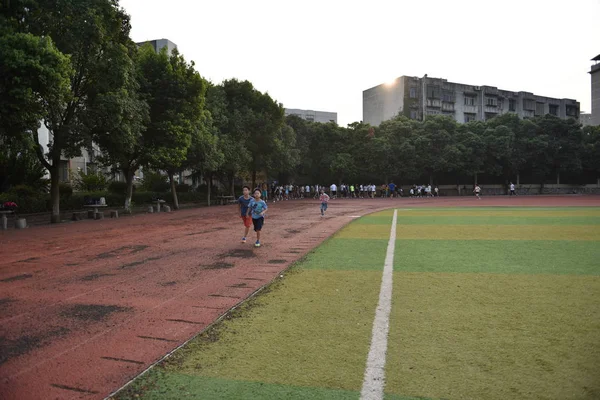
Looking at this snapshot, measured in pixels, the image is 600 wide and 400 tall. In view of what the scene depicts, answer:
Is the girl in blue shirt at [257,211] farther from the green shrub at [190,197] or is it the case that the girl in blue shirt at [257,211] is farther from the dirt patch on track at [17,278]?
the green shrub at [190,197]

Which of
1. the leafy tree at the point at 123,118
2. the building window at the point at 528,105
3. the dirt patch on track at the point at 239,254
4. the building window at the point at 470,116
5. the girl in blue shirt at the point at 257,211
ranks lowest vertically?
the dirt patch on track at the point at 239,254

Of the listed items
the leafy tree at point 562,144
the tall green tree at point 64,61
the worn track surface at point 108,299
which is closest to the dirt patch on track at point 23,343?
the worn track surface at point 108,299

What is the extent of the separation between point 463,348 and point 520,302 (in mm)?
2052

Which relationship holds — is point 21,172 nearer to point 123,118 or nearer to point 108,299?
point 123,118

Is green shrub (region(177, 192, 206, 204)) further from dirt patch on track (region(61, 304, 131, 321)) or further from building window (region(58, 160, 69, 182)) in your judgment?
dirt patch on track (region(61, 304, 131, 321))

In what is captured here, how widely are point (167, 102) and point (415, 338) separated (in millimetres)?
21627

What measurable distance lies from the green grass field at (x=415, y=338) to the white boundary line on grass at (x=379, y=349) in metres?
0.06

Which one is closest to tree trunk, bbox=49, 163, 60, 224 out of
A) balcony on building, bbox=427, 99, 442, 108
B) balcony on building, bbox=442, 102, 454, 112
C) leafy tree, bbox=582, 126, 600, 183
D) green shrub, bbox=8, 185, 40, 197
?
green shrub, bbox=8, 185, 40, 197

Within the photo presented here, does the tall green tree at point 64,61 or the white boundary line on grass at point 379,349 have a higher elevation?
the tall green tree at point 64,61

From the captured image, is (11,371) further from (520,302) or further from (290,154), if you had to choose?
(290,154)

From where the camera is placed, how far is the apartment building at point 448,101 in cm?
6125

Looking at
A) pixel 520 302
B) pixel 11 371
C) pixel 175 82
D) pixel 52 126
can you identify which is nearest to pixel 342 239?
pixel 520 302

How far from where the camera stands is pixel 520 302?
221 inches

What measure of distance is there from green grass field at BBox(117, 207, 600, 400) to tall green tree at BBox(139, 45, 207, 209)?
16628mm
